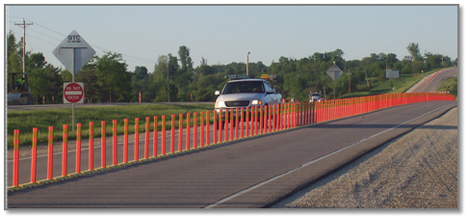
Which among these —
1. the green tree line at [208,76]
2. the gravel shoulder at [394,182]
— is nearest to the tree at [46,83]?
the green tree line at [208,76]

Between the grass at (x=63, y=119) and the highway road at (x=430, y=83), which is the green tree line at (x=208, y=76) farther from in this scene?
the grass at (x=63, y=119)

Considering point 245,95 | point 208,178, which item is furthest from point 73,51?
point 208,178

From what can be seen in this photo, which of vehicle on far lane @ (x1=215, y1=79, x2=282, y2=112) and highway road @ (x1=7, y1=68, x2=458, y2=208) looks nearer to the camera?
highway road @ (x1=7, y1=68, x2=458, y2=208)

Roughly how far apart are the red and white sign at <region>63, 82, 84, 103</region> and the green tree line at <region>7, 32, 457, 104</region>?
25643mm

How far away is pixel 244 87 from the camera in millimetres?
24766

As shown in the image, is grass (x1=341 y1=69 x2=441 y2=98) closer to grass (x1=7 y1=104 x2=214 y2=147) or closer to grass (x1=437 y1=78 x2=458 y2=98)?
grass (x1=437 y1=78 x2=458 y2=98)

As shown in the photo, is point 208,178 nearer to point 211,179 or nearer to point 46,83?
point 211,179

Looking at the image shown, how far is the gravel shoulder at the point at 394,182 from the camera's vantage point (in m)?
9.05

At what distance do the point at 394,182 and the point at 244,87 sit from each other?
550 inches

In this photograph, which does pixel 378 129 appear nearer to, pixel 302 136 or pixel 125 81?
pixel 302 136

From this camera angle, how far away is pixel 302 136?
774 inches

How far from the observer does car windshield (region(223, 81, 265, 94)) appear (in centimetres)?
2455

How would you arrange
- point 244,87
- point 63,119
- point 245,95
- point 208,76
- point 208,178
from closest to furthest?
point 208,178, point 245,95, point 244,87, point 63,119, point 208,76

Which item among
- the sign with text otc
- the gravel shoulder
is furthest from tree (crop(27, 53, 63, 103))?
the gravel shoulder
